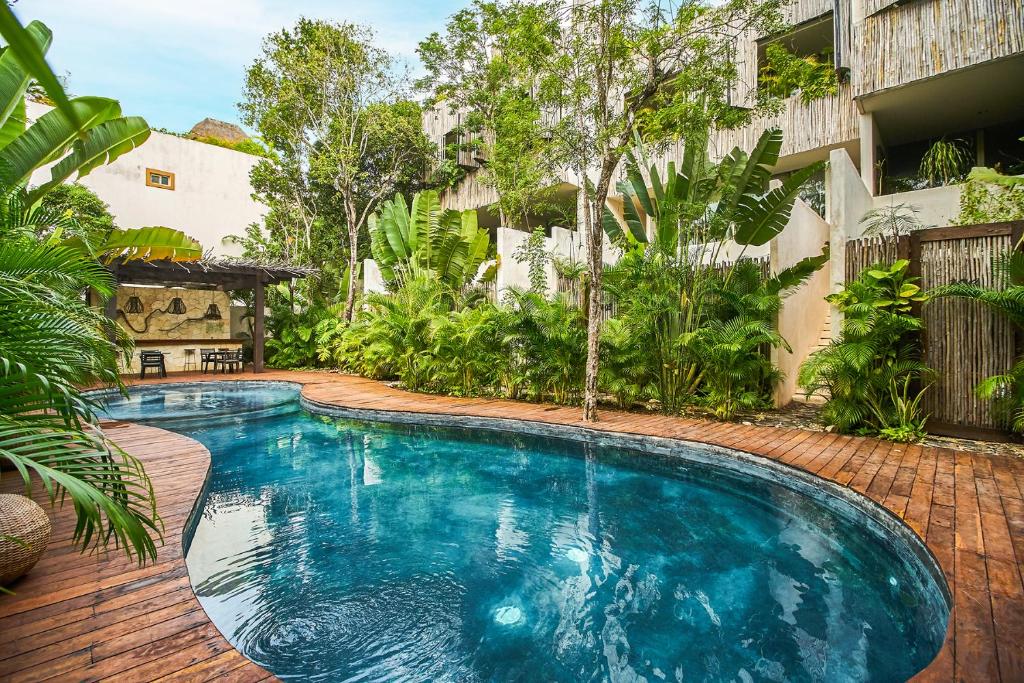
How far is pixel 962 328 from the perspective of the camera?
572 centimetres

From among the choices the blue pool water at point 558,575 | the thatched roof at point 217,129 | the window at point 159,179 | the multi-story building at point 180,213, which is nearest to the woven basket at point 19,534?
the blue pool water at point 558,575

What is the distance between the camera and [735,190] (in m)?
7.14

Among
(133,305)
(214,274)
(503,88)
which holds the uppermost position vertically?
(503,88)

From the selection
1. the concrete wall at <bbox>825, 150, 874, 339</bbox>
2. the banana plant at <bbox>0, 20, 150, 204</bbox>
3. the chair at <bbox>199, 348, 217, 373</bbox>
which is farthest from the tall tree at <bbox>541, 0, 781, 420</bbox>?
the chair at <bbox>199, 348, 217, 373</bbox>

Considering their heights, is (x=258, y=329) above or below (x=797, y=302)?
below

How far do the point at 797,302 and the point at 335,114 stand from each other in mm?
14102

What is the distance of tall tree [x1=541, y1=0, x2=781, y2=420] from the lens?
6.56 meters

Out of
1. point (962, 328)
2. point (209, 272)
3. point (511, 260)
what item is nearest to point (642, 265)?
point (511, 260)

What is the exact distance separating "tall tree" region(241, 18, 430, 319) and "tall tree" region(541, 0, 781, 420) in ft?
31.9

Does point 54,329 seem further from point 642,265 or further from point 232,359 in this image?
point 232,359

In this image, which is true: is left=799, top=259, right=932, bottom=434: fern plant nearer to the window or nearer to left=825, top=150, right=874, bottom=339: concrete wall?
left=825, top=150, right=874, bottom=339: concrete wall

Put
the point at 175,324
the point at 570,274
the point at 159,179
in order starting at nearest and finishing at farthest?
the point at 570,274 < the point at 175,324 < the point at 159,179

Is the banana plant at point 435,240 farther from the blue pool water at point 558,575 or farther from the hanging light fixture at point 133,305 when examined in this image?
the hanging light fixture at point 133,305

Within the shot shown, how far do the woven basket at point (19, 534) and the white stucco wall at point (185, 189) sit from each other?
17.8 meters
